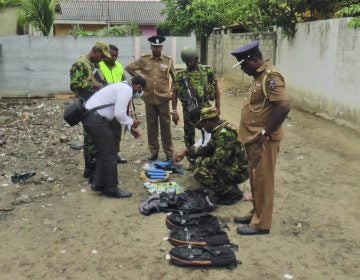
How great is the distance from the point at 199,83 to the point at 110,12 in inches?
1116

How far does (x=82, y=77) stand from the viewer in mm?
5809

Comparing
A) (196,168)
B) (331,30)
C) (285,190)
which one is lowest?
(285,190)

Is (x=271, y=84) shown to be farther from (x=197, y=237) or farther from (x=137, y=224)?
Result: (x=137, y=224)

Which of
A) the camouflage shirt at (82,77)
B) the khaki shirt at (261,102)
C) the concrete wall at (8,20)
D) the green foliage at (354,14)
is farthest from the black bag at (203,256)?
the concrete wall at (8,20)

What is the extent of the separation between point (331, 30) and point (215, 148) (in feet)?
20.7

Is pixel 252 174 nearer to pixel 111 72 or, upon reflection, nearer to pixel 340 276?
pixel 340 276

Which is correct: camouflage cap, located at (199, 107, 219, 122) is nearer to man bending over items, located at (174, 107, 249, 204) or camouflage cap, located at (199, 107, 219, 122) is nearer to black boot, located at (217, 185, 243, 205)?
man bending over items, located at (174, 107, 249, 204)

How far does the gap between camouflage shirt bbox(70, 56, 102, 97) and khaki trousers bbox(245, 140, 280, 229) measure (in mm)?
2448

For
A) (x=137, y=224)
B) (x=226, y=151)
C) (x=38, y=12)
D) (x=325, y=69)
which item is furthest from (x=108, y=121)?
(x=38, y=12)

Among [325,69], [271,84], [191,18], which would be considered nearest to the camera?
[271,84]

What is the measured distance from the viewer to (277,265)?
3955 millimetres

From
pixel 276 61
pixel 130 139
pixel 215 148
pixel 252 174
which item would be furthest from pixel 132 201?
pixel 276 61

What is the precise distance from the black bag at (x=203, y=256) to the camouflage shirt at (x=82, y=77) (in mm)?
2681

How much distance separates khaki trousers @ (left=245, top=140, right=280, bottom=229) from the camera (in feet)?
14.0
